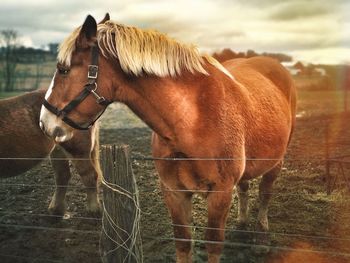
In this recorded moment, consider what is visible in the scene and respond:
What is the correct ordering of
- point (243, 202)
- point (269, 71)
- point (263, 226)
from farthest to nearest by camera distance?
point (269, 71), point (243, 202), point (263, 226)

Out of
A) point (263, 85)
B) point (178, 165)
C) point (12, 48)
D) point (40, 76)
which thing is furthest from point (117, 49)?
point (12, 48)

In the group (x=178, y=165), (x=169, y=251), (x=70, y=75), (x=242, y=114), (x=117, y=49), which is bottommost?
(x=169, y=251)

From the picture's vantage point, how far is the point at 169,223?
393cm

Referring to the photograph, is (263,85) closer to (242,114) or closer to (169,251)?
(242,114)

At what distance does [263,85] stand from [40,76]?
3299cm

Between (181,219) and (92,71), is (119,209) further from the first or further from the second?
(92,71)

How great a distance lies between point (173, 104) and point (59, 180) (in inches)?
127

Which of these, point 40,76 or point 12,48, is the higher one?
point 12,48

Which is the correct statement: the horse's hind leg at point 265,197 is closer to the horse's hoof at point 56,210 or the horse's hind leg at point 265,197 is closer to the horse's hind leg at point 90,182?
the horse's hind leg at point 90,182

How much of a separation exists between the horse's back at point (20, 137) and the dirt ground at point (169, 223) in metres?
0.34

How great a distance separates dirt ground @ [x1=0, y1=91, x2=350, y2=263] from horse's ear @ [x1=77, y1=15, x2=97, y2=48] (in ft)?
4.81

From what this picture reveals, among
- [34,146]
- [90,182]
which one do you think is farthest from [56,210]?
[34,146]

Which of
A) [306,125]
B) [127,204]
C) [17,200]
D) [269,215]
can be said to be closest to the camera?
[127,204]

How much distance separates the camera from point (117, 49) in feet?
9.47
